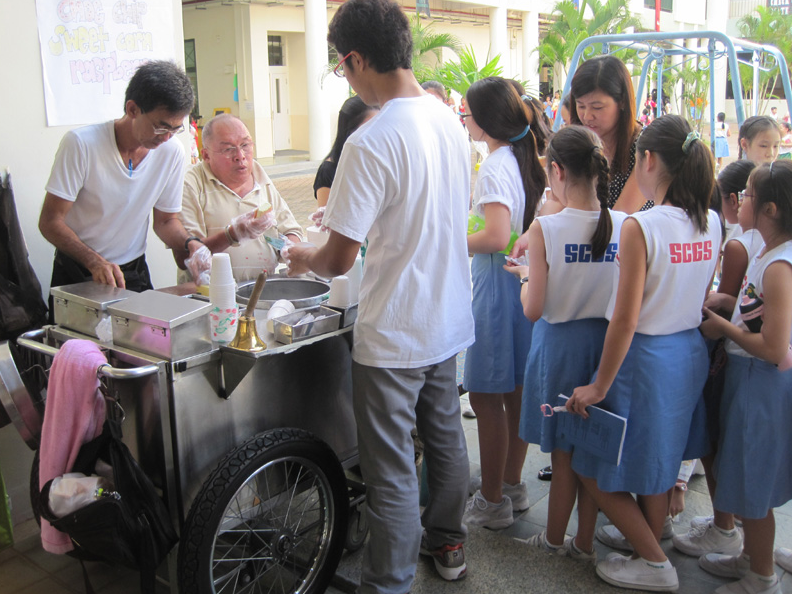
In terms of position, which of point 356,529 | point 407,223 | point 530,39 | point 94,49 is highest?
point 530,39

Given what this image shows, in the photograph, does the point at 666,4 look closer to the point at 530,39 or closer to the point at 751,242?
the point at 530,39

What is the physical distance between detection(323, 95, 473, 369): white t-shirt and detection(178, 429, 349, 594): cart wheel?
0.37 metres

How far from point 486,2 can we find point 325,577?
2028 centimetres

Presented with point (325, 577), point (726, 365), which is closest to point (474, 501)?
point (325, 577)

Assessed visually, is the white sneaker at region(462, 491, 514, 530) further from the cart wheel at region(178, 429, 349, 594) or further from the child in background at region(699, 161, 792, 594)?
the child in background at region(699, 161, 792, 594)

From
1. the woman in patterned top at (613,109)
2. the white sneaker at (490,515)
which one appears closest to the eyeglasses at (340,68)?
the woman in patterned top at (613,109)

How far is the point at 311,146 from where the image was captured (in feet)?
56.4

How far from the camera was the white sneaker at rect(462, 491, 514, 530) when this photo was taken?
2.83 metres

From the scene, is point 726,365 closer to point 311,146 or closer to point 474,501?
point 474,501

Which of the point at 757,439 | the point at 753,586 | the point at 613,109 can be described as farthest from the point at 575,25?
the point at 753,586

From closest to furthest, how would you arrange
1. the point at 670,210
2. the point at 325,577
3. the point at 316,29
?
the point at 670,210
the point at 325,577
the point at 316,29

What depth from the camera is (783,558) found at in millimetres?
2549

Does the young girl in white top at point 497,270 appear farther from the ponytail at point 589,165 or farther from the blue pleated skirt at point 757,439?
the blue pleated skirt at point 757,439

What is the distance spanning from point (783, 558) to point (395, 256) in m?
1.76
